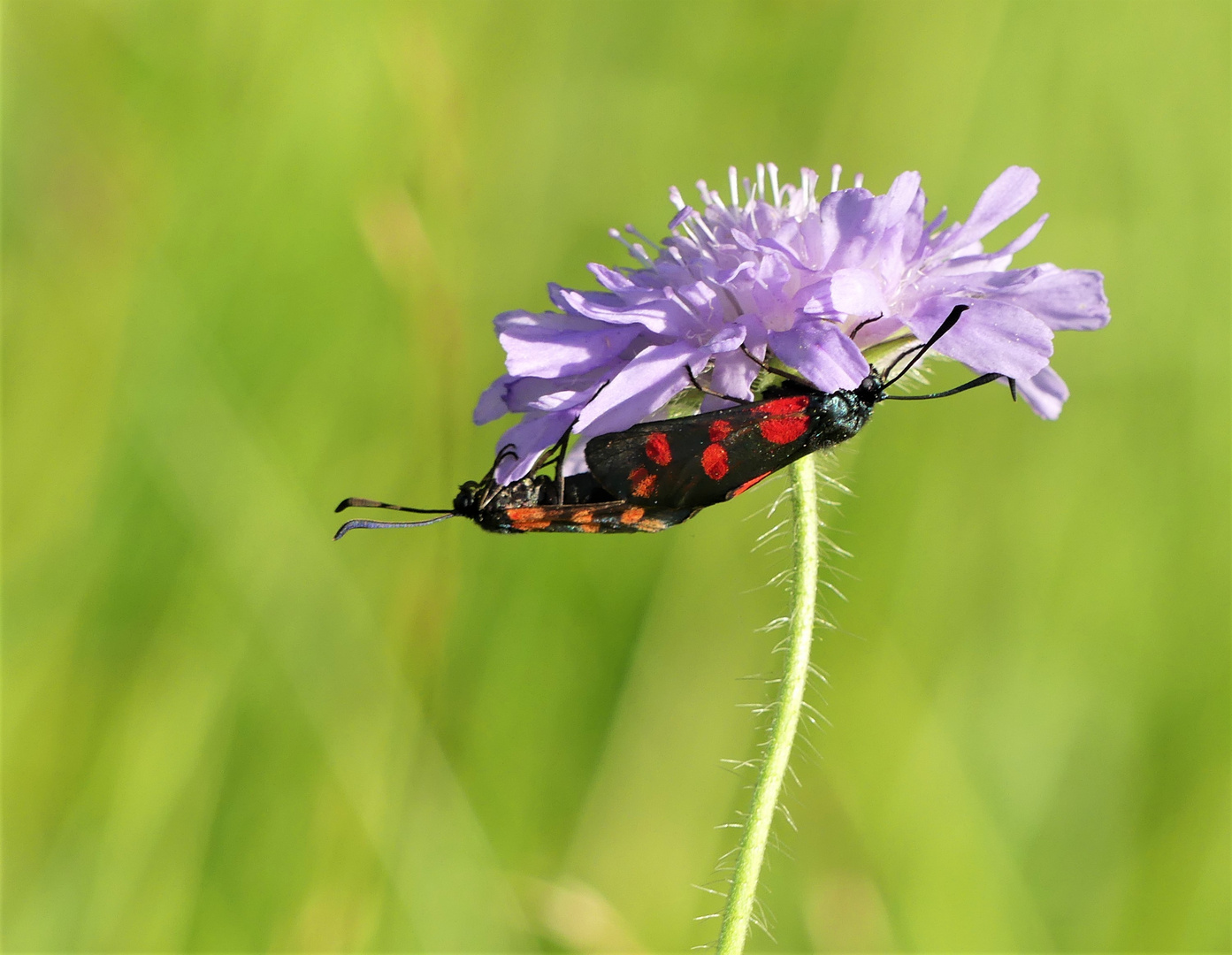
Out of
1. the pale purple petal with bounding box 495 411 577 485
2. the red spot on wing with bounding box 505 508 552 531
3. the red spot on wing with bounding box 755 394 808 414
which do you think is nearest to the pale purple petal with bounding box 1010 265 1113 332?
the red spot on wing with bounding box 755 394 808 414

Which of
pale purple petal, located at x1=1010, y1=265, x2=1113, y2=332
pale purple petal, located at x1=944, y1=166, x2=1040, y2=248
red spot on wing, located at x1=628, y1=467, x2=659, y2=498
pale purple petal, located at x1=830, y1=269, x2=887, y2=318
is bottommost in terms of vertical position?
red spot on wing, located at x1=628, y1=467, x2=659, y2=498

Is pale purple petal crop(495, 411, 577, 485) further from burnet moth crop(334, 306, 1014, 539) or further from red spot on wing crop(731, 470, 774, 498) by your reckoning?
red spot on wing crop(731, 470, 774, 498)

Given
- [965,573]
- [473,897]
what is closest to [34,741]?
[473,897]

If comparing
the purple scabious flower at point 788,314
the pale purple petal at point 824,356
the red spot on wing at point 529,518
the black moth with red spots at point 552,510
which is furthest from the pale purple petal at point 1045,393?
the red spot on wing at point 529,518

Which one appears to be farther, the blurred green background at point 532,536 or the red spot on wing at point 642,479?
the blurred green background at point 532,536

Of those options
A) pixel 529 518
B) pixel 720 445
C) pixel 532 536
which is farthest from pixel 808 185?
pixel 532 536

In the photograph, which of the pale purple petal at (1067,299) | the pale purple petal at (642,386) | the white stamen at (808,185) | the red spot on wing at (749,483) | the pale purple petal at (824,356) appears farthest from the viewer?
the white stamen at (808,185)

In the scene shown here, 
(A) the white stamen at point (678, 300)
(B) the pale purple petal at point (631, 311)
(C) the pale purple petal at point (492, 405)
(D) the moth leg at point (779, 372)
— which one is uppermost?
(A) the white stamen at point (678, 300)

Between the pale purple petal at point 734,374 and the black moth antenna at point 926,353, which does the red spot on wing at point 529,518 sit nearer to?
the pale purple petal at point 734,374
